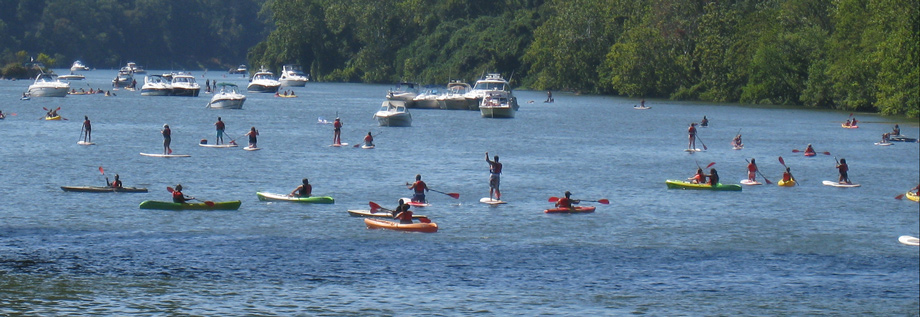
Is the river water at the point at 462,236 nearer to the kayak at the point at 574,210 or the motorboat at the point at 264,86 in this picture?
the kayak at the point at 574,210

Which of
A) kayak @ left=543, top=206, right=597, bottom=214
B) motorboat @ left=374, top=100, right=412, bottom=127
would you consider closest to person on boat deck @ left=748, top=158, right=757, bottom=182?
kayak @ left=543, top=206, right=597, bottom=214

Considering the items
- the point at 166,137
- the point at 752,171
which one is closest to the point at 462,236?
the point at 752,171

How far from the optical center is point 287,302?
107ft

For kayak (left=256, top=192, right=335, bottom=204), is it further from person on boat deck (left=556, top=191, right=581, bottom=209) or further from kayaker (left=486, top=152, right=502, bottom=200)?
person on boat deck (left=556, top=191, right=581, bottom=209)

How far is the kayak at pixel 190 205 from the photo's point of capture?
46469 millimetres

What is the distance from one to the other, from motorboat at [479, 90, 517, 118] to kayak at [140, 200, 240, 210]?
203ft

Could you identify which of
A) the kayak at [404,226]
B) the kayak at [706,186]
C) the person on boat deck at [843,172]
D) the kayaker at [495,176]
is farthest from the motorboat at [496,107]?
the kayak at [404,226]

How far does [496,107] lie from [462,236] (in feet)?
216

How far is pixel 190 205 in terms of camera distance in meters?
46.5

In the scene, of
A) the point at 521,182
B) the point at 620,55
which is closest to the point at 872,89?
the point at 620,55

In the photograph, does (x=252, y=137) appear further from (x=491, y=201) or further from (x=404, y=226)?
(x=404, y=226)

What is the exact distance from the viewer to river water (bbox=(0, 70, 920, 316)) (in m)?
33.1

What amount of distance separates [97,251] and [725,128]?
2590 inches

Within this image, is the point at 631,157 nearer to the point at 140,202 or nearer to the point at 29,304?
the point at 140,202
